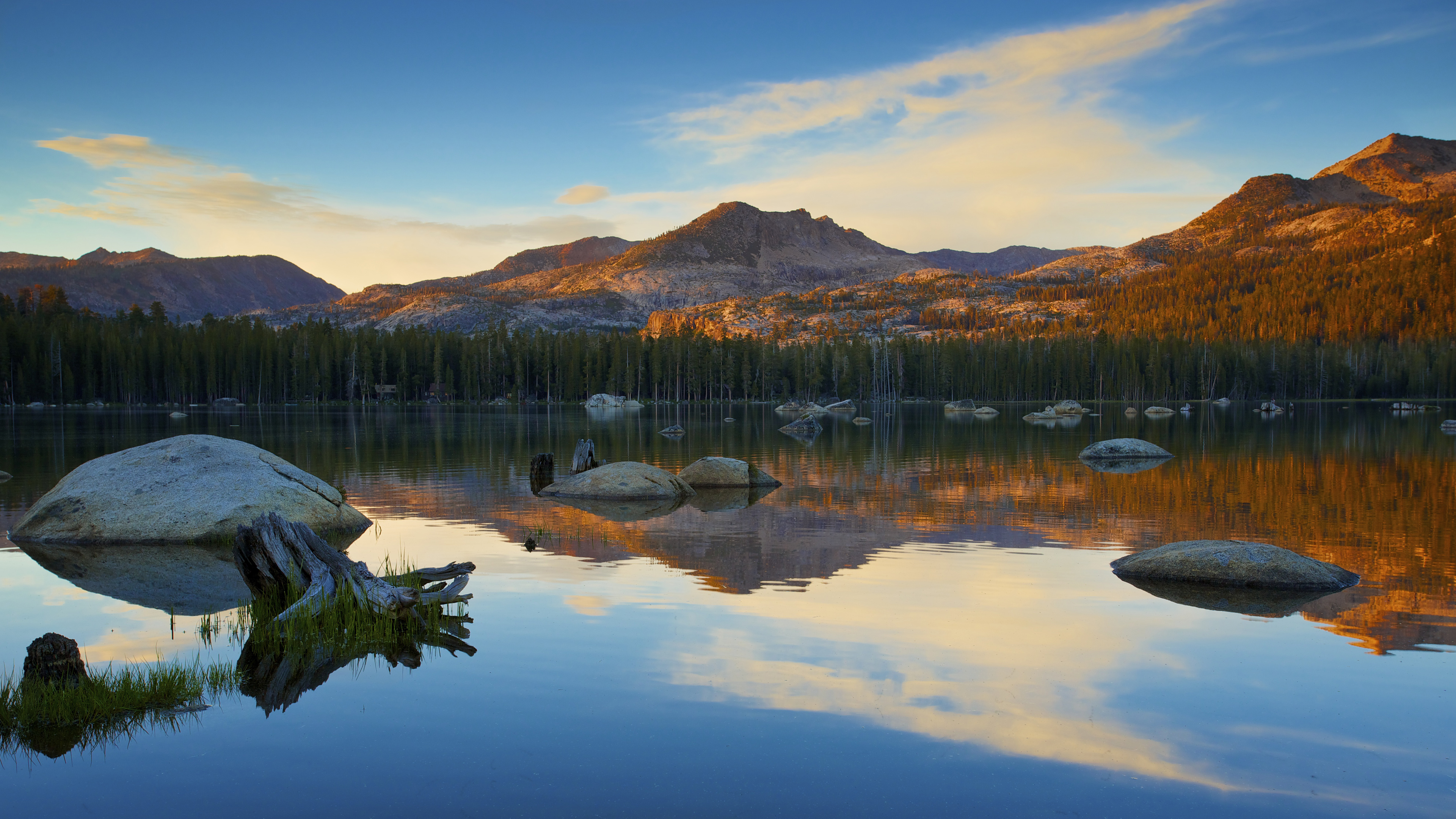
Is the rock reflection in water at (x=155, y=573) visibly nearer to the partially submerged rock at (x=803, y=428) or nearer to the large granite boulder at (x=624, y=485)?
the large granite boulder at (x=624, y=485)

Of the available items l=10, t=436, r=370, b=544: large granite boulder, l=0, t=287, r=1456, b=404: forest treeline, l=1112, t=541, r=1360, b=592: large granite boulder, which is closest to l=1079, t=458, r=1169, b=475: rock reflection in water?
l=1112, t=541, r=1360, b=592: large granite boulder

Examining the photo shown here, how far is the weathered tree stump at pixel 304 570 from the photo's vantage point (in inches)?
466

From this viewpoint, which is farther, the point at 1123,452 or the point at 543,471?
the point at 1123,452

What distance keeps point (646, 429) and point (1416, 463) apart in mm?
51701

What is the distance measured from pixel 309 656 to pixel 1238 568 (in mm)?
13922

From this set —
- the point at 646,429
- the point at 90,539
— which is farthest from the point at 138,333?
the point at 90,539

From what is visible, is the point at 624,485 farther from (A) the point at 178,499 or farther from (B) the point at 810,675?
(B) the point at 810,675

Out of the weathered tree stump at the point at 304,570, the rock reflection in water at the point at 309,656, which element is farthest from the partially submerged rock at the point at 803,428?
the rock reflection in water at the point at 309,656

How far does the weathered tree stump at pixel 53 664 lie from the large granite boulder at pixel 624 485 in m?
17.5

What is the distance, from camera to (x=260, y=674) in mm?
9750

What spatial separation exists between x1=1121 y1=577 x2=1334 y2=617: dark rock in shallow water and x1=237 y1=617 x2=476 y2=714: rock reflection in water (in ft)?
34.5

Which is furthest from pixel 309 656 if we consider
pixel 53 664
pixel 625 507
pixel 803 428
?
pixel 803 428

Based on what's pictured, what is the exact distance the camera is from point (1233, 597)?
13812mm

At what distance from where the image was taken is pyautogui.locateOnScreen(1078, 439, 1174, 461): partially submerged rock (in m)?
38.9
